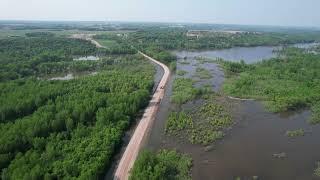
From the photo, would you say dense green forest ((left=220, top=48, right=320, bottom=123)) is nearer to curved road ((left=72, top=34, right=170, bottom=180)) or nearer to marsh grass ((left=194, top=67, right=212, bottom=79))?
marsh grass ((left=194, top=67, right=212, bottom=79))

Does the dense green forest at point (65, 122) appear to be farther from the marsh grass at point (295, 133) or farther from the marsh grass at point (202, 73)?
the marsh grass at point (295, 133)

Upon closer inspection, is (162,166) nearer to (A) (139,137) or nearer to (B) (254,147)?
(A) (139,137)

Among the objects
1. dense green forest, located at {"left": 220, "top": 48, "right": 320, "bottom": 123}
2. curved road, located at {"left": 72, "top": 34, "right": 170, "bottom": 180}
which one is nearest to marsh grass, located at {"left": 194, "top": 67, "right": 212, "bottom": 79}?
dense green forest, located at {"left": 220, "top": 48, "right": 320, "bottom": 123}

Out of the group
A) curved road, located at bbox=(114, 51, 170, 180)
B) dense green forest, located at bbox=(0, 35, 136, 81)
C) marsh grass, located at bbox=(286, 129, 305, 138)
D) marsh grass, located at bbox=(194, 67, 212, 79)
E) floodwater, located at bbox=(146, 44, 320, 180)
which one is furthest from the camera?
dense green forest, located at bbox=(0, 35, 136, 81)

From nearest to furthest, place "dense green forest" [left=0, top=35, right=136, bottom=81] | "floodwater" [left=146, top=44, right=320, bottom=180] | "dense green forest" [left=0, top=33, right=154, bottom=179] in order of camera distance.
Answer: "dense green forest" [left=0, top=33, right=154, bottom=179], "floodwater" [left=146, top=44, right=320, bottom=180], "dense green forest" [left=0, top=35, right=136, bottom=81]

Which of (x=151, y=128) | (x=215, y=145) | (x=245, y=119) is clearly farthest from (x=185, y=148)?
(x=245, y=119)

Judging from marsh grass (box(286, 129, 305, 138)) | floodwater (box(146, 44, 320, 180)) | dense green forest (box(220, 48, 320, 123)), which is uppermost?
dense green forest (box(220, 48, 320, 123))

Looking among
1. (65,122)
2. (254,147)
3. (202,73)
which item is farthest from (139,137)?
(202,73)

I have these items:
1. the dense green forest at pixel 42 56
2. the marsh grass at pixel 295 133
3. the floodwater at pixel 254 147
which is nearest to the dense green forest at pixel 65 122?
the dense green forest at pixel 42 56
